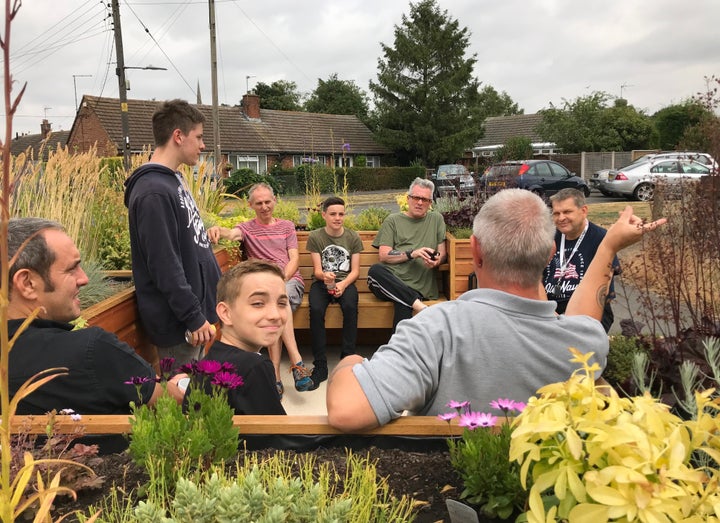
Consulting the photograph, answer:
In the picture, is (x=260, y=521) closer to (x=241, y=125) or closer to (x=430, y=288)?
(x=430, y=288)

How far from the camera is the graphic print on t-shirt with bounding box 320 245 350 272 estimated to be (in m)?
5.22

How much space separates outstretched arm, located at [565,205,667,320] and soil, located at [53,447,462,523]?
81 cm

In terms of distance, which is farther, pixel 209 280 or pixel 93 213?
pixel 93 213

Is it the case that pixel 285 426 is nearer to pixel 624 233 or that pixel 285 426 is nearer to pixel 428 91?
pixel 624 233

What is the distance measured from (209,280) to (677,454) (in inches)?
106

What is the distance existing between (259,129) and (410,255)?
34.5 meters

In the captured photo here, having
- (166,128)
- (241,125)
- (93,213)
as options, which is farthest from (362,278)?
(241,125)

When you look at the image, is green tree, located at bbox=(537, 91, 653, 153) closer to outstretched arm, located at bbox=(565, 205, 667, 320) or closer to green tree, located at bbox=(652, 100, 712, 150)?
green tree, located at bbox=(652, 100, 712, 150)

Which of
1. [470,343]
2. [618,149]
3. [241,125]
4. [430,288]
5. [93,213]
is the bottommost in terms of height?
[430,288]

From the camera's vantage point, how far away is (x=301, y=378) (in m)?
4.55

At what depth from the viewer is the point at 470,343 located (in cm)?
161

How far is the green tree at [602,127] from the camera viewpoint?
3225 cm

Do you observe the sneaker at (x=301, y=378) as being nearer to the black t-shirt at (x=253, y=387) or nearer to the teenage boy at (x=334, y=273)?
the teenage boy at (x=334, y=273)

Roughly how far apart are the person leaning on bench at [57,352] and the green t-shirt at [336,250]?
10.9 ft
